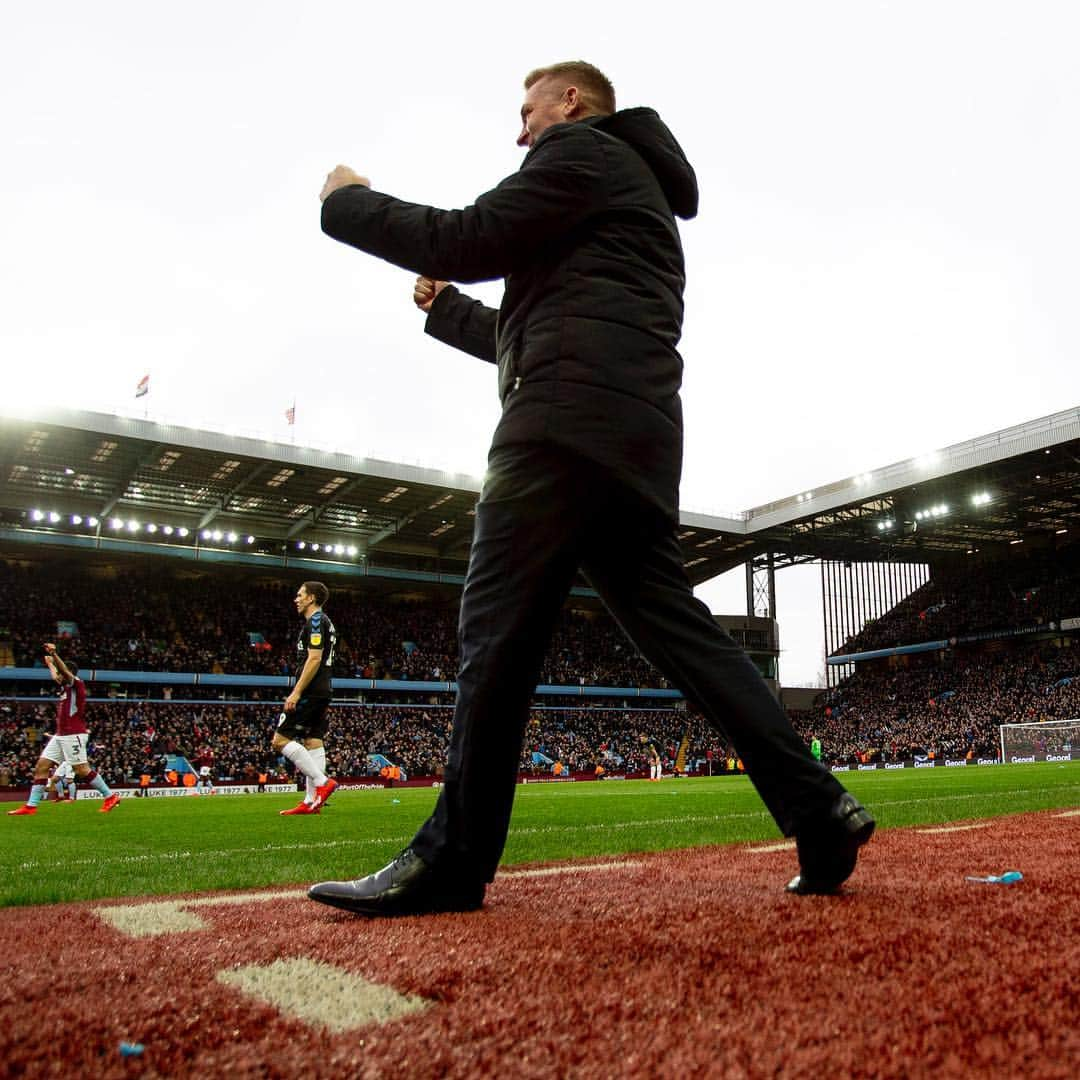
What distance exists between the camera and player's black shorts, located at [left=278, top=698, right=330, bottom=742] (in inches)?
340

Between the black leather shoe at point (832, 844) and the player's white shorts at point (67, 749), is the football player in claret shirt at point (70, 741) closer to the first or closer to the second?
the player's white shorts at point (67, 749)

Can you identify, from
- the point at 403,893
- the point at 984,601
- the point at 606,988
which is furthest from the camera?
the point at 984,601

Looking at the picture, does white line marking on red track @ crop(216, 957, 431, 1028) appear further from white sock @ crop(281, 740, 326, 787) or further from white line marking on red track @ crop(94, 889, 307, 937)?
white sock @ crop(281, 740, 326, 787)

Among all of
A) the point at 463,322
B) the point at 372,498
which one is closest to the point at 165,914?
the point at 463,322

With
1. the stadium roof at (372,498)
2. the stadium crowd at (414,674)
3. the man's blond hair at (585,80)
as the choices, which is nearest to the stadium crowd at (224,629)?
the stadium crowd at (414,674)

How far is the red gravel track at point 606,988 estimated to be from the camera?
1.06 meters

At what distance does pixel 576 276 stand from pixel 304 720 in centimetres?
742

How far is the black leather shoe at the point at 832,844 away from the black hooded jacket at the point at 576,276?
2.66 ft

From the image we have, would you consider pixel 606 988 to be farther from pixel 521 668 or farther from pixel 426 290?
pixel 426 290

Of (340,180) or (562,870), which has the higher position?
(340,180)

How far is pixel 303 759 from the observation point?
8766mm

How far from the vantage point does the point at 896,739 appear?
129 feet

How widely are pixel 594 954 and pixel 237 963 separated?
0.61 meters

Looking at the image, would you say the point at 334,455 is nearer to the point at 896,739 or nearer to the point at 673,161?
the point at 896,739
